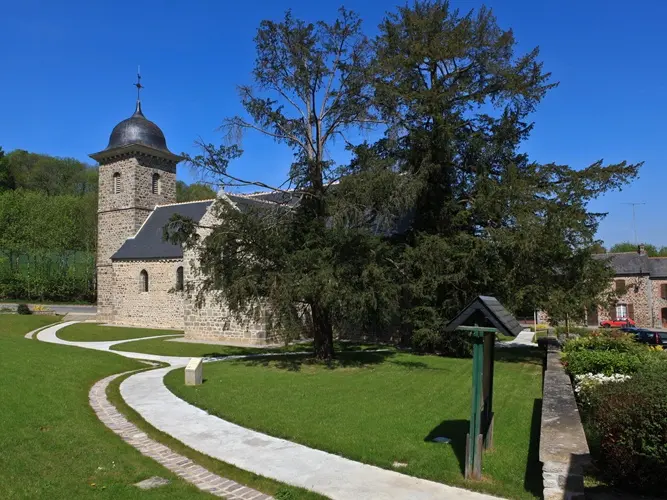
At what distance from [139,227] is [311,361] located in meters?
22.4

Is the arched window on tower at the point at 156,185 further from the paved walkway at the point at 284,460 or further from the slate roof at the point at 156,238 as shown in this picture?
the paved walkway at the point at 284,460

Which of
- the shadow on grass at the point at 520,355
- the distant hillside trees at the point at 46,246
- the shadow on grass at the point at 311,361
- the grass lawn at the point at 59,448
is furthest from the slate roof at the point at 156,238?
the grass lawn at the point at 59,448

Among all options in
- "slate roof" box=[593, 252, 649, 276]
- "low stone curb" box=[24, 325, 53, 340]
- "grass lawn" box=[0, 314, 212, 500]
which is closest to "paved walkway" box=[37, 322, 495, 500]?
"grass lawn" box=[0, 314, 212, 500]

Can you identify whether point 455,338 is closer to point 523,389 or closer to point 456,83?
point 523,389

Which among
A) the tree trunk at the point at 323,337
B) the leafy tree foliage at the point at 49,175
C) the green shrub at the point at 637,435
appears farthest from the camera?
the leafy tree foliage at the point at 49,175

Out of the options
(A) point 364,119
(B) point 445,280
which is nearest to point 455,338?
(B) point 445,280

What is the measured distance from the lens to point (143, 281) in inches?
1288

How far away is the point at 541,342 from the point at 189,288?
1396 centimetres

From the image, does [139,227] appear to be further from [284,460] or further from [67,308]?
[284,460]

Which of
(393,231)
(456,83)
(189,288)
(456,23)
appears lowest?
(189,288)

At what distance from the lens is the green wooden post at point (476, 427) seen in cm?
631

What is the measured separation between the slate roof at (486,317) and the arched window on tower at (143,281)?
1142 inches

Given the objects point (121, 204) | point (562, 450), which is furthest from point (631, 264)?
point (562, 450)

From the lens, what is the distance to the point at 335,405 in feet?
34.4
